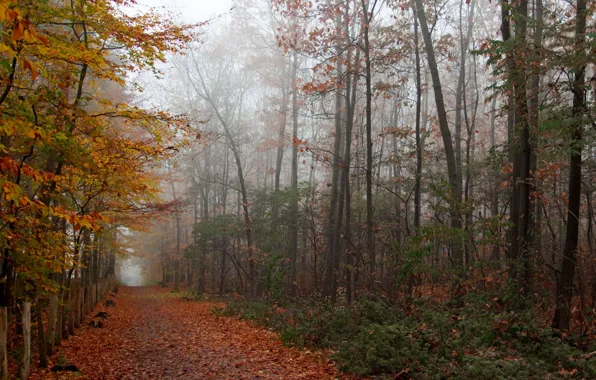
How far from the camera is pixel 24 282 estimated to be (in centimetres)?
809

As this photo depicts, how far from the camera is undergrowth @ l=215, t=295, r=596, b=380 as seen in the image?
560cm

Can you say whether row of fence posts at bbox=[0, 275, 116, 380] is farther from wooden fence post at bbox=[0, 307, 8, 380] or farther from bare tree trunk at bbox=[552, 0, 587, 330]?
bare tree trunk at bbox=[552, 0, 587, 330]

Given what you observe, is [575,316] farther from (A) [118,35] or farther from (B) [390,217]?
(B) [390,217]

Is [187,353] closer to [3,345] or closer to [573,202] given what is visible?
[3,345]

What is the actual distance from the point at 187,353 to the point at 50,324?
312 centimetres

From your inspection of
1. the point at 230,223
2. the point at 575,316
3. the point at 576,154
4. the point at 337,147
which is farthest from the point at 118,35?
the point at 230,223

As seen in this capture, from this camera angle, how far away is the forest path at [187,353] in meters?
7.54

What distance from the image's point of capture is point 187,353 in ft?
30.5

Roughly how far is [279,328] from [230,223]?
12.4 meters

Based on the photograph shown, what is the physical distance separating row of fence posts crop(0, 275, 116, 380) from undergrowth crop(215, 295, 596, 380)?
482cm

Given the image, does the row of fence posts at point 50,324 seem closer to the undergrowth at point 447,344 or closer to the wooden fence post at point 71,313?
the wooden fence post at point 71,313

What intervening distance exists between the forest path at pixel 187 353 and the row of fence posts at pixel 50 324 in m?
0.33

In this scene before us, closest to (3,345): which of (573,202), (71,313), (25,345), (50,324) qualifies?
(25,345)

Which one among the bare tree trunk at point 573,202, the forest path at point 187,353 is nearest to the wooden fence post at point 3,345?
the forest path at point 187,353
